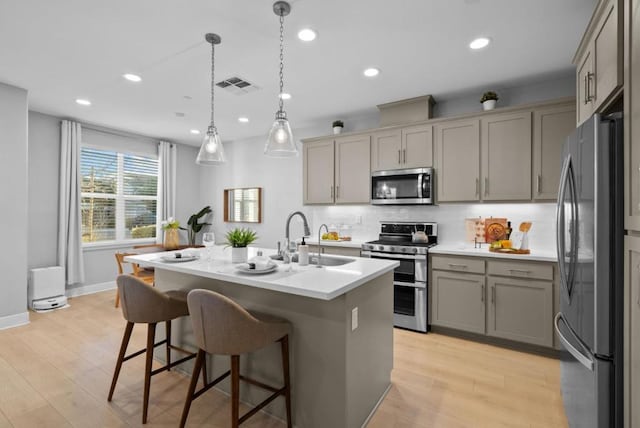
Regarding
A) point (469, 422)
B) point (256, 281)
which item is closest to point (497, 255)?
point (469, 422)

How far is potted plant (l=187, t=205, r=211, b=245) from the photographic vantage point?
629 cm

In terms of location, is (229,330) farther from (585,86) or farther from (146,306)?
(585,86)

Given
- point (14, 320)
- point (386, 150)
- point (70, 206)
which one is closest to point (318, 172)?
point (386, 150)

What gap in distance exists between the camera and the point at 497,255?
3.10m

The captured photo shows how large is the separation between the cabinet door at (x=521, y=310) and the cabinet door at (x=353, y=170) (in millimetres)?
1851

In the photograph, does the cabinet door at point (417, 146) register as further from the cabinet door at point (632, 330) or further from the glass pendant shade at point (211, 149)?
the cabinet door at point (632, 330)

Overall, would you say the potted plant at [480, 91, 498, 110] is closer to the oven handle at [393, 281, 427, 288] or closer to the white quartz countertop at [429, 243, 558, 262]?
the white quartz countertop at [429, 243, 558, 262]

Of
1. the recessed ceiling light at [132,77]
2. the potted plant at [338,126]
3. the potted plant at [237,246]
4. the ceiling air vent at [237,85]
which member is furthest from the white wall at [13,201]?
the potted plant at [338,126]

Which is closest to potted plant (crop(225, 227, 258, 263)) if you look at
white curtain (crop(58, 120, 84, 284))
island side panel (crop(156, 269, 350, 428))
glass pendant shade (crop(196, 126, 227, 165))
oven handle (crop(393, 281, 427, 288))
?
island side panel (crop(156, 269, 350, 428))

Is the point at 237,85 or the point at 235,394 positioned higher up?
the point at 237,85

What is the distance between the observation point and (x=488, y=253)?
3170mm

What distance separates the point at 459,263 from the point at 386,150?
64.5 inches

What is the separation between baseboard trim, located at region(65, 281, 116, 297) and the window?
73 cm

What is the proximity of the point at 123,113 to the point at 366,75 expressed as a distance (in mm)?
3524
